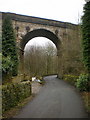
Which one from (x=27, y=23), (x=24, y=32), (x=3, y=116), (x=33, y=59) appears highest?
(x=27, y=23)

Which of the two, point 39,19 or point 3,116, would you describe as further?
point 39,19

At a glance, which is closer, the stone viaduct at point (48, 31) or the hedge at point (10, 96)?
the hedge at point (10, 96)

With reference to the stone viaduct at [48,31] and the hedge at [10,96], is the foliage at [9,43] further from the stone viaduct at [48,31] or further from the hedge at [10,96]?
the hedge at [10,96]

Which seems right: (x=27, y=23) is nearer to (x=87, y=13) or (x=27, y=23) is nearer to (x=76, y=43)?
(x=76, y=43)

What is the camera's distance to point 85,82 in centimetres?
891

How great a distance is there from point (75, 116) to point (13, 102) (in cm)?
327

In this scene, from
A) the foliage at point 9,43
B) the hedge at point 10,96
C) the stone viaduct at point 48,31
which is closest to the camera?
the hedge at point 10,96

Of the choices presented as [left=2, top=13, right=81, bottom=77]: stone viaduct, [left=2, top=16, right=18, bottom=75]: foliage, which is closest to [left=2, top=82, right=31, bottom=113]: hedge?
[left=2, top=16, right=18, bottom=75]: foliage

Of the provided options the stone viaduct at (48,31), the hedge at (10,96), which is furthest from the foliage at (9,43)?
the hedge at (10,96)

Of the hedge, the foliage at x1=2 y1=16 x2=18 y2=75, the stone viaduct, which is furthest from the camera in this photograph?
the stone viaduct

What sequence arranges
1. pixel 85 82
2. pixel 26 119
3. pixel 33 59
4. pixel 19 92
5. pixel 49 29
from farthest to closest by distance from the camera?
pixel 33 59 → pixel 49 29 → pixel 85 82 → pixel 19 92 → pixel 26 119

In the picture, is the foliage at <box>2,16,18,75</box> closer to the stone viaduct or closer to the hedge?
the stone viaduct

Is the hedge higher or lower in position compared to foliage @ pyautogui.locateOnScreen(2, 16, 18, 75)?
lower

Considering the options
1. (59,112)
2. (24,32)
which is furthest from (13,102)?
(24,32)
